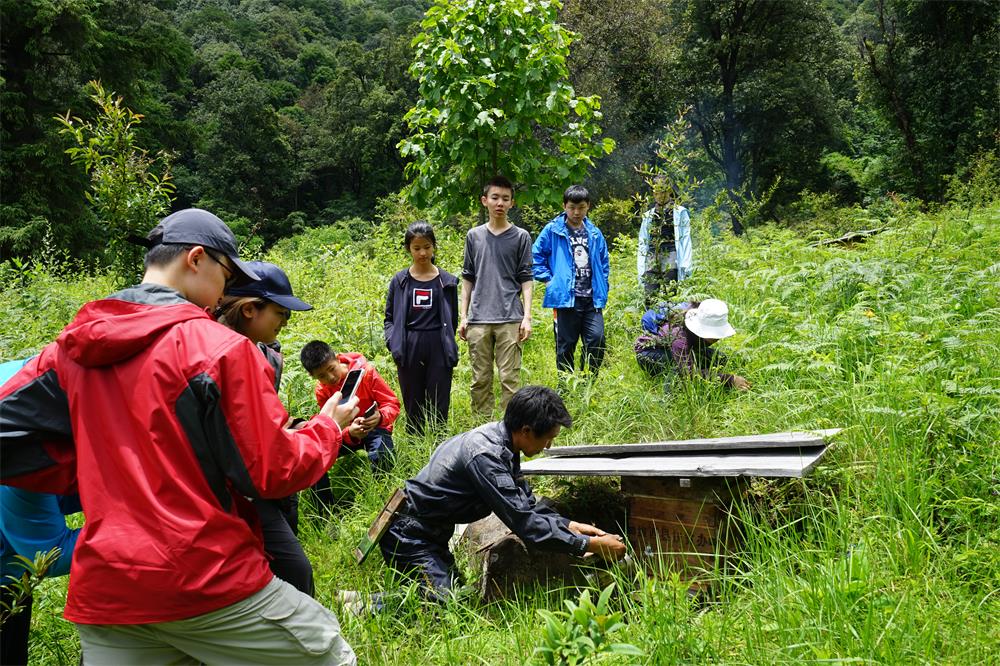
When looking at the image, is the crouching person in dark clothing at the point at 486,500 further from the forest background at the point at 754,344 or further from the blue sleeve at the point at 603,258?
the blue sleeve at the point at 603,258

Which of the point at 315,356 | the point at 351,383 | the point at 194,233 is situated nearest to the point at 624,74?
the point at 315,356

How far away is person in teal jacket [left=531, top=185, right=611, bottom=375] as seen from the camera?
5574 millimetres

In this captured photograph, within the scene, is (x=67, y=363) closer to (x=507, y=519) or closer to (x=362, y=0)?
(x=507, y=519)

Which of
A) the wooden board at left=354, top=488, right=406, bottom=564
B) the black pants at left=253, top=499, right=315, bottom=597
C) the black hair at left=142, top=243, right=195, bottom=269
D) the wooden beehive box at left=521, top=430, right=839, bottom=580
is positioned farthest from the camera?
the wooden board at left=354, top=488, right=406, bottom=564

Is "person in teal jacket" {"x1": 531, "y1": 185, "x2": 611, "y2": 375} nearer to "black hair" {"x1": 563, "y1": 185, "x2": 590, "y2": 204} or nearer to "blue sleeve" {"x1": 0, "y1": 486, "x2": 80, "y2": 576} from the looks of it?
"black hair" {"x1": 563, "y1": 185, "x2": 590, "y2": 204}

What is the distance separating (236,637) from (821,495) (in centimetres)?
262

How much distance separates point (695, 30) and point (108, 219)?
28.3 m

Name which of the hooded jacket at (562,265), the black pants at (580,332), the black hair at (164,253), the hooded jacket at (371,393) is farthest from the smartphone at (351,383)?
the black pants at (580,332)

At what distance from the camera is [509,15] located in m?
5.58

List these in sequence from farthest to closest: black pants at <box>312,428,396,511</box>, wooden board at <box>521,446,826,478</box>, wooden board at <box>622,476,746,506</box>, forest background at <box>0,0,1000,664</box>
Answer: black pants at <box>312,428,396,511</box>
wooden board at <box>622,476,746,506</box>
wooden board at <box>521,446,826,478</box>
forest background at <box>0,0,1000,664</box>

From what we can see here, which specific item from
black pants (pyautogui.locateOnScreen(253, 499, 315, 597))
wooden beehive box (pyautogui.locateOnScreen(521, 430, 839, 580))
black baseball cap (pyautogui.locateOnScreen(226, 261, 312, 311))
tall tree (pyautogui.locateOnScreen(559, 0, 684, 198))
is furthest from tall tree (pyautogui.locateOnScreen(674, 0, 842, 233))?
black pants (pyautogui.locateOnScreen(253, 499, 315, 597))

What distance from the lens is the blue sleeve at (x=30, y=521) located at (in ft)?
7.90

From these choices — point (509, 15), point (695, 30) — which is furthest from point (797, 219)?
point (509, 15)

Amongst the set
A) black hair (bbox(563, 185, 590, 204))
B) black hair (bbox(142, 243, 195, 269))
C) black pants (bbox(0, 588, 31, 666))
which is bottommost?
black pants (bbox(0, 588, 31, 666))
